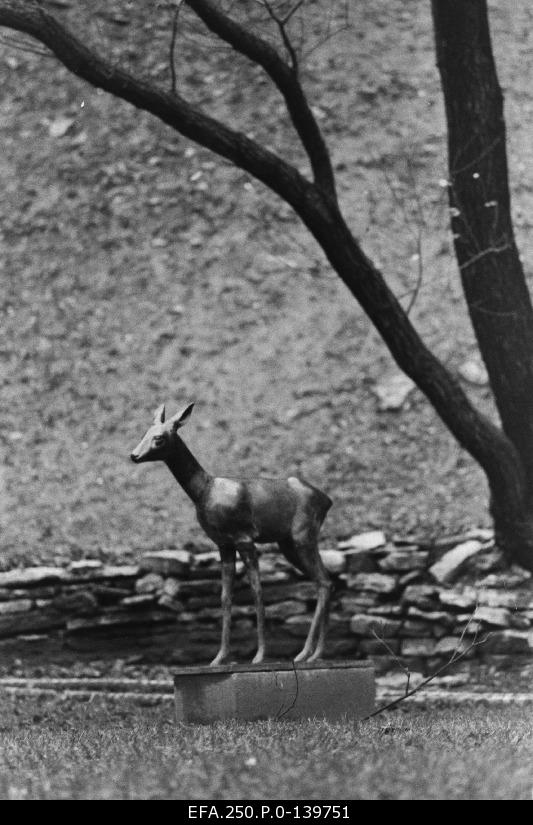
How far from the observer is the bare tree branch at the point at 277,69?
7418 millimetres

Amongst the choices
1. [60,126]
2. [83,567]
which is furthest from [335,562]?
[60,126]

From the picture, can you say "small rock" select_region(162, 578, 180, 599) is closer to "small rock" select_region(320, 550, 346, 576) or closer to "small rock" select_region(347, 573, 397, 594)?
"small rock" select_region(320, 550, 346, 576)

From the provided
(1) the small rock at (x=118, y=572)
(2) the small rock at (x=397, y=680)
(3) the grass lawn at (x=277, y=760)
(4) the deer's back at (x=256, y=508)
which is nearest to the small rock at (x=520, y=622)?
(2) the small rock at (x=397, y=680)

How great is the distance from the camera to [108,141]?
Result: 1256cm

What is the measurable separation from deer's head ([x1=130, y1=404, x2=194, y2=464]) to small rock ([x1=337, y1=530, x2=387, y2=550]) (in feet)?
8.87

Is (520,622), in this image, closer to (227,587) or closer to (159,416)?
(227,587)

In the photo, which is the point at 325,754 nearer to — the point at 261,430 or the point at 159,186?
the point at 261,430

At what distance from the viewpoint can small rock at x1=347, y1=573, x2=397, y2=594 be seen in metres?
8.15

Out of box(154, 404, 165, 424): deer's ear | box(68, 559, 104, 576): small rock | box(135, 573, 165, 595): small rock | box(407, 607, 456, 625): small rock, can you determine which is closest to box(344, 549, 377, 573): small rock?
box(407, 607, 456, 625): small rock

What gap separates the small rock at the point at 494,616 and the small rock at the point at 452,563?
1.26 ft

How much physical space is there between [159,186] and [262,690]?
7479 mm

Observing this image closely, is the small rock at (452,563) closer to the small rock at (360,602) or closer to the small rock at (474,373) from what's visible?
the small rock at (360,602)
